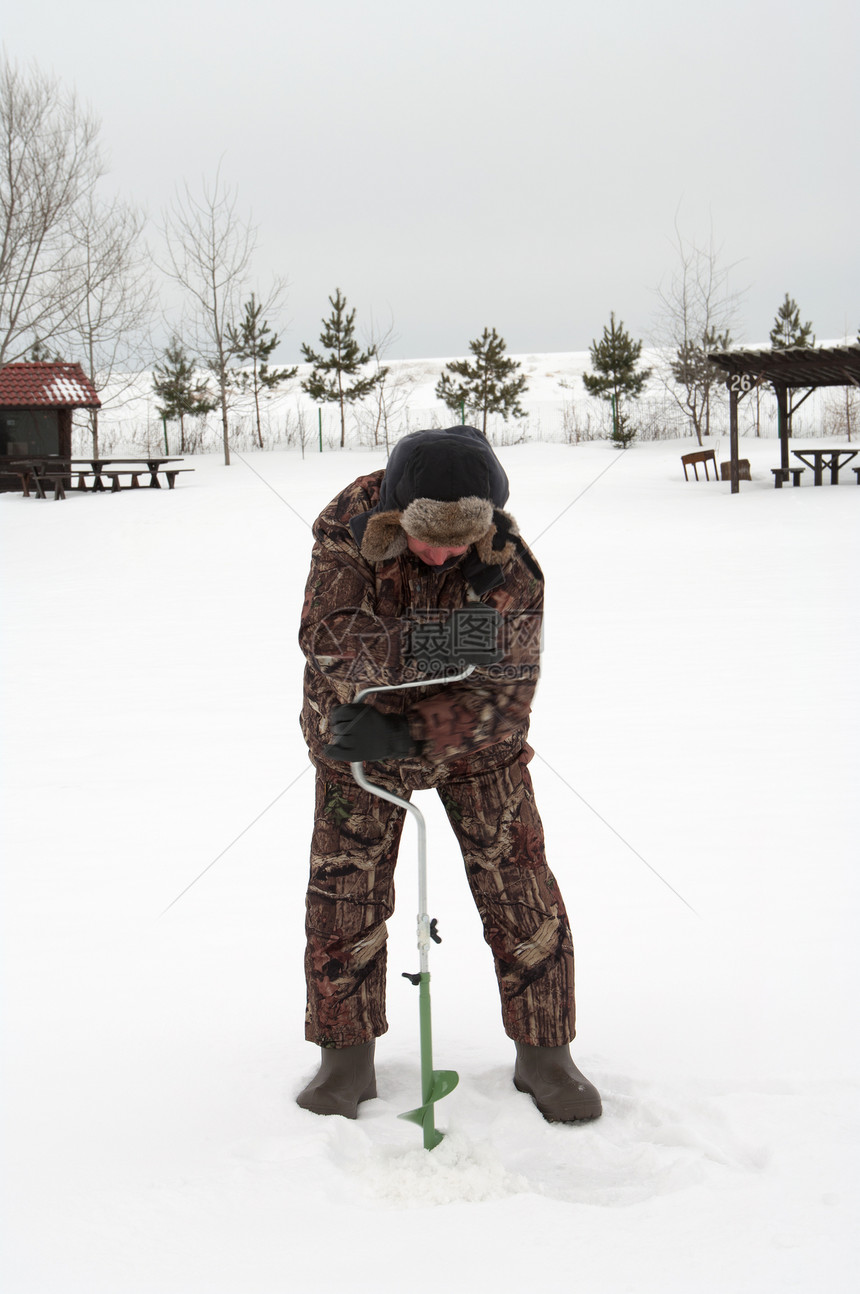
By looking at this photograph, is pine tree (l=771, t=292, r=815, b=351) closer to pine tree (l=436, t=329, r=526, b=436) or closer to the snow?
pine tree (l=436, t=329, r=526, b=436)

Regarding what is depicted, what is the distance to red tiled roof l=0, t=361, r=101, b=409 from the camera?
1858cm

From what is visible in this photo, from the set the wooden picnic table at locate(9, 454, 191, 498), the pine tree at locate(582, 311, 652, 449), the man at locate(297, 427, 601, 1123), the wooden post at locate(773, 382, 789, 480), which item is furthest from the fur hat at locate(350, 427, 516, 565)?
the pine tree at locate(582, 311, 652, 449)

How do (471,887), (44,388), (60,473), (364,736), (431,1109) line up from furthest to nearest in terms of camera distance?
(44,388)
(60,473)
(471,887)
(431,1109)
(364,736)

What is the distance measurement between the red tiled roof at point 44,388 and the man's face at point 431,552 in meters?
18.7

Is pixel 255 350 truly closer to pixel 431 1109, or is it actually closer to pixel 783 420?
pixel 783 420

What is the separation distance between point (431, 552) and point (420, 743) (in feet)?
1.16

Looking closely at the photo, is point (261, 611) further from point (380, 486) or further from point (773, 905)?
point (380, 486)

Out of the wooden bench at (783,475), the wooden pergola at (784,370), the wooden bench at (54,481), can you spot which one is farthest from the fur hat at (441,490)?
the wooden bench at (54,481)

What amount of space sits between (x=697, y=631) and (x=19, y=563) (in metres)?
8.27

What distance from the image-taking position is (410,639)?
1.88 meters

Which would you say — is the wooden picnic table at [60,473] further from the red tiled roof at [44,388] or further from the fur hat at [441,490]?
the fur hat at [441,490]

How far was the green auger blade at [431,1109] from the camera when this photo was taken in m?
1.95

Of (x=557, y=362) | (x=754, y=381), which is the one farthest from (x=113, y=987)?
(x=557, y=362)

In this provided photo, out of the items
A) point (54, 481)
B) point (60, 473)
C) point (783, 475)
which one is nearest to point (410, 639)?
point (783, 475)
